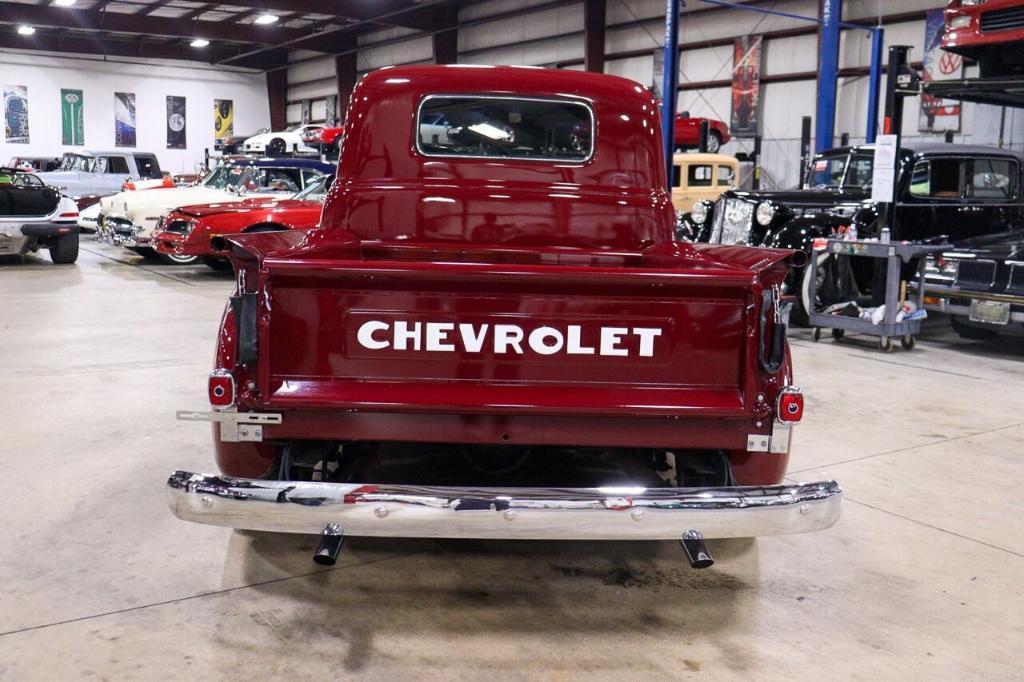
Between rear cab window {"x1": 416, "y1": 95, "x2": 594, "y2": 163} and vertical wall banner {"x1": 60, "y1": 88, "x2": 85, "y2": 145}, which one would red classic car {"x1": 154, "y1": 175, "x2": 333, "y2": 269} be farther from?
vertical wall banner {"x1": 60, "y1": 88, "x2": 85, "y2": 145}

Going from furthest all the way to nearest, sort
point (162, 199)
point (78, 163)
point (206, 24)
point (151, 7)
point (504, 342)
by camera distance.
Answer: point (206, 24), point (151, 7), point (78, 163), point (162, 199), point (504, 342)

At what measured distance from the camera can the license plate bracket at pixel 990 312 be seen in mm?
7354

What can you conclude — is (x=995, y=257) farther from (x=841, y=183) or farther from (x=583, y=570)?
(x=583, y=570)

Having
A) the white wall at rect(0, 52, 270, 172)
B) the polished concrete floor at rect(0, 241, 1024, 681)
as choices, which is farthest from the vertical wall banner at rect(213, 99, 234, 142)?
the polished concrete floor at rect(0, 241, 1024, 681)

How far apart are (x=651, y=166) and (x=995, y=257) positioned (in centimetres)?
489

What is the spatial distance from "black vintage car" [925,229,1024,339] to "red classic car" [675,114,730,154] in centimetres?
1136

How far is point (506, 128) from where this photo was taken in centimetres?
395

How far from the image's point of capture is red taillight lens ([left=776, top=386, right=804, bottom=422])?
2.78 m

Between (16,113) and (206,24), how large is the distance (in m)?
8.62

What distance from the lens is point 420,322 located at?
2.70 metres

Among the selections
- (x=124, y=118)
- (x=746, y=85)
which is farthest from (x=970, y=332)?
(x=124, y=118)

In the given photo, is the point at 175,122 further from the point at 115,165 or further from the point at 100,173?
the point at 100,173

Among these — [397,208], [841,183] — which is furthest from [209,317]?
[841,183]

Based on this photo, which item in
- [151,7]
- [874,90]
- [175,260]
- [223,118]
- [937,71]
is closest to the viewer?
[874,90]
